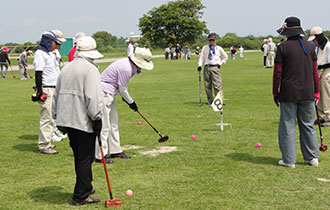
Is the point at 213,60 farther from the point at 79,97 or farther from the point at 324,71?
the point at 79,97

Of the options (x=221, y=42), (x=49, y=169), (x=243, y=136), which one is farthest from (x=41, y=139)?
(x=221, y=42)

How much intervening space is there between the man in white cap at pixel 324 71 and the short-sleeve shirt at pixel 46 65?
5.74 meters

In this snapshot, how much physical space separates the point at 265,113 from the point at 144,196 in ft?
24.8

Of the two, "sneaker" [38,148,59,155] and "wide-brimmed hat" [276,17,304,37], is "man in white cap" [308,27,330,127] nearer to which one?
"wide-brimmed hat" [276,17,304,37]

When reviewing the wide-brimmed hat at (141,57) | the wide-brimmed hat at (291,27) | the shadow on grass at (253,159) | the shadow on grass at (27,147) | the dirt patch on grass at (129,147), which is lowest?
the shadow on grass at (27,147)

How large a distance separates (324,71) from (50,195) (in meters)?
7.13

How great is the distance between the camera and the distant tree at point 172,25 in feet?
279

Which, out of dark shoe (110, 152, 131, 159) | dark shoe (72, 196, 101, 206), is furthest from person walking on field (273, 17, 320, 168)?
dark shoe (72, 196, 101, 206)

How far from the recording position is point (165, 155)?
26.5 ft

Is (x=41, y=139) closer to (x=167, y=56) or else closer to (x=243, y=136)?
(x=243, y=136)

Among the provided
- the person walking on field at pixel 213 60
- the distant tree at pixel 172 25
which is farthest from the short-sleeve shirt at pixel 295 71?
the distant tree at pixel 172 25

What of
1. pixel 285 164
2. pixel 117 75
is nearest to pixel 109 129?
pixel 117 75

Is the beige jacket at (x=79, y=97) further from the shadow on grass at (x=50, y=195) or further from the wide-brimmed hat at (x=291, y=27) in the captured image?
the wide-brimmed hat at (x=291, y=27)

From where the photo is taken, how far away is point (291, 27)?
688 cm
